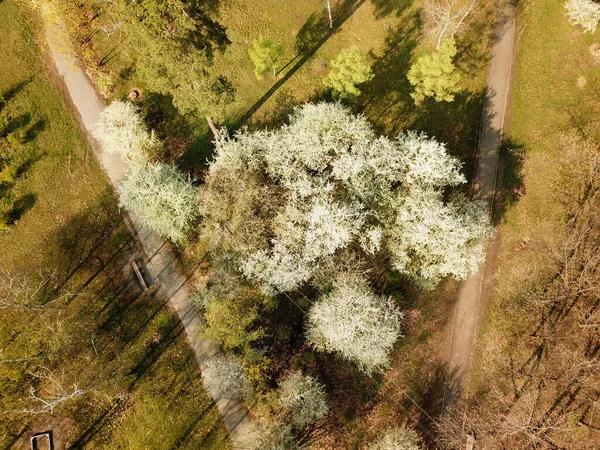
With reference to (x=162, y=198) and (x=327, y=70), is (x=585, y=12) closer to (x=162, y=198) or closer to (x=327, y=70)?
(x=327, y=70)

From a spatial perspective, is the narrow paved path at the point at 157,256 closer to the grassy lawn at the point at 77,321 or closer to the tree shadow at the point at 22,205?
the grassy lawn at the point at 77,321

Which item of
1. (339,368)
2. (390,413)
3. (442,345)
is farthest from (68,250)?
(442,345)

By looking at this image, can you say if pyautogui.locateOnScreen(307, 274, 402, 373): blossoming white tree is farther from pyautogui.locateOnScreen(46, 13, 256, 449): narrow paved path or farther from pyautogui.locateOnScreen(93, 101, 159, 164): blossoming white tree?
pyautogui.locateOnScreen(93, 101, 159, 164): blossoming white tree

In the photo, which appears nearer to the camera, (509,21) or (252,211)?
(252,211)

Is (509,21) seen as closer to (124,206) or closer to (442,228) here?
(442,228)

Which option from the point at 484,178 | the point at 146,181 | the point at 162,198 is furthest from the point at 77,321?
the point at 484,178

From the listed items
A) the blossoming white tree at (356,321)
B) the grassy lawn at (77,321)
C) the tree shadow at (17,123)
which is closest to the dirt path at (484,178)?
the blossoming white tree at (356,321)

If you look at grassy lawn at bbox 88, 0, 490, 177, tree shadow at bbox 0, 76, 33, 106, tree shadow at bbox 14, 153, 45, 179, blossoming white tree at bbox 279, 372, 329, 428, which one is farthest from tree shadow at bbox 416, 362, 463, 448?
tree shadow at bbox 0, 76, 33, 106
